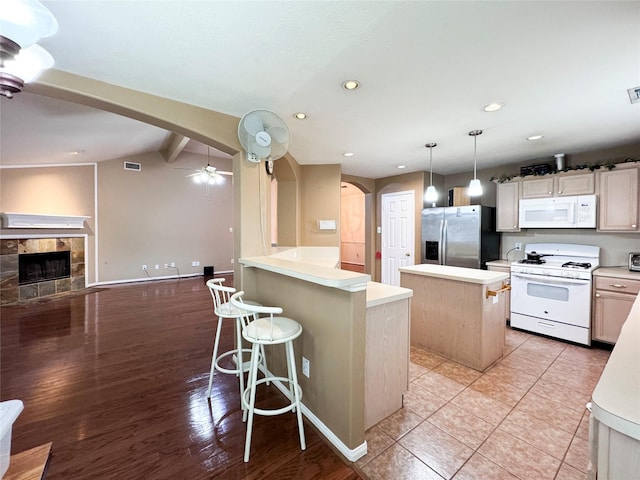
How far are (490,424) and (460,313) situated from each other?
946 millimetres

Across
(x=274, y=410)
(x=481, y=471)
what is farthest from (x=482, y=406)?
(x=274, y=410)

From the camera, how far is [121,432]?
1745mm

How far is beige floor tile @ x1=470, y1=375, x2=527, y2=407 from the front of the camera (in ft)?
6.88

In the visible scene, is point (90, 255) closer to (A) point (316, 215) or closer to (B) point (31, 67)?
(A) point (316, 215)

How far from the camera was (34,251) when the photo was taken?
16.6 ft

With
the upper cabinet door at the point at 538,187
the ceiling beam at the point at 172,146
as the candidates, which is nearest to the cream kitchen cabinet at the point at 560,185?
the upper cabinet door at the point at 538,187

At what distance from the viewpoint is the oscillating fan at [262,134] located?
2.16m

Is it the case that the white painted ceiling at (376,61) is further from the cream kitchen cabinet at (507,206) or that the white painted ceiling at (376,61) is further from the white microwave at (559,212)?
the cream kitchen cabinet at (507,206)

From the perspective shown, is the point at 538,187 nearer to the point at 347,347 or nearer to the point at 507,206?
the point at 507,206

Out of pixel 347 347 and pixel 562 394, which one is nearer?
pixel 347 347

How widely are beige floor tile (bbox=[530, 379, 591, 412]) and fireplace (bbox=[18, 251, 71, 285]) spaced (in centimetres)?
769

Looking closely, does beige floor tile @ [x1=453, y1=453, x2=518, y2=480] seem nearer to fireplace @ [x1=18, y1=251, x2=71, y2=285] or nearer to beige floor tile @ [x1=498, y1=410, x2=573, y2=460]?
beige floor tile @ [x1=498, y1=410, x2=573, y2=460]

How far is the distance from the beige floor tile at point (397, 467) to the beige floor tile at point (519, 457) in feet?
1.33

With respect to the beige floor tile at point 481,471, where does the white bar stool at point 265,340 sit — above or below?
above
